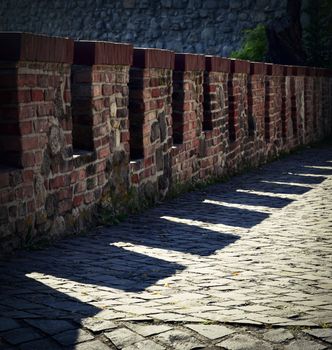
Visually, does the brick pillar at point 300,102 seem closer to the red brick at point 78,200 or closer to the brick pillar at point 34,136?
the red brick at point 78,200

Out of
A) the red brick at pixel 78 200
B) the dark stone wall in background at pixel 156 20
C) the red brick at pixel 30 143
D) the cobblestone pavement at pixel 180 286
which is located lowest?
the cobblestone pavement at pixel 180 286

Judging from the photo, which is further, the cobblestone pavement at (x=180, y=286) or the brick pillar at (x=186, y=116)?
the brick pillar at (x=186, y=116)

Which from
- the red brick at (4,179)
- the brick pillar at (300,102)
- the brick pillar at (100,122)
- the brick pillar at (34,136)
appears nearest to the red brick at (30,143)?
the brick pillar at (34,136)

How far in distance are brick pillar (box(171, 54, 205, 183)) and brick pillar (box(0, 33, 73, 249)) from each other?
2.69 metres

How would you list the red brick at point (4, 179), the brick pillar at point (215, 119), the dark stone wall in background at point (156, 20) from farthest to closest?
1. the dark stone wall in background at point (156, 20)
2. the brick pillar at point (215, 119)
3. the red brick at point (4, 179)

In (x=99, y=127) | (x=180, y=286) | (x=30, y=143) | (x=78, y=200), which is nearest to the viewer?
(x=180, y=286)

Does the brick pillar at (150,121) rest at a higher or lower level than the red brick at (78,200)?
higher

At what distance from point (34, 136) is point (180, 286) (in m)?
1.66

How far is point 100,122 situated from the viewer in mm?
6551

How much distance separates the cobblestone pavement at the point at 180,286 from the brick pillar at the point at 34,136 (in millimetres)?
232

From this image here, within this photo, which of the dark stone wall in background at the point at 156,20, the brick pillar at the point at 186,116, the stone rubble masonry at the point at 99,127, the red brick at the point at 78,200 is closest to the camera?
the stone rubble masonry at the point at 99,127

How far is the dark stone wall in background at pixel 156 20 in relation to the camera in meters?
22.8

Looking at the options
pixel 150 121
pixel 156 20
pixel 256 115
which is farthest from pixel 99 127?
pixel 156 20

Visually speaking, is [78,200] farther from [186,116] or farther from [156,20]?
[156,20]
